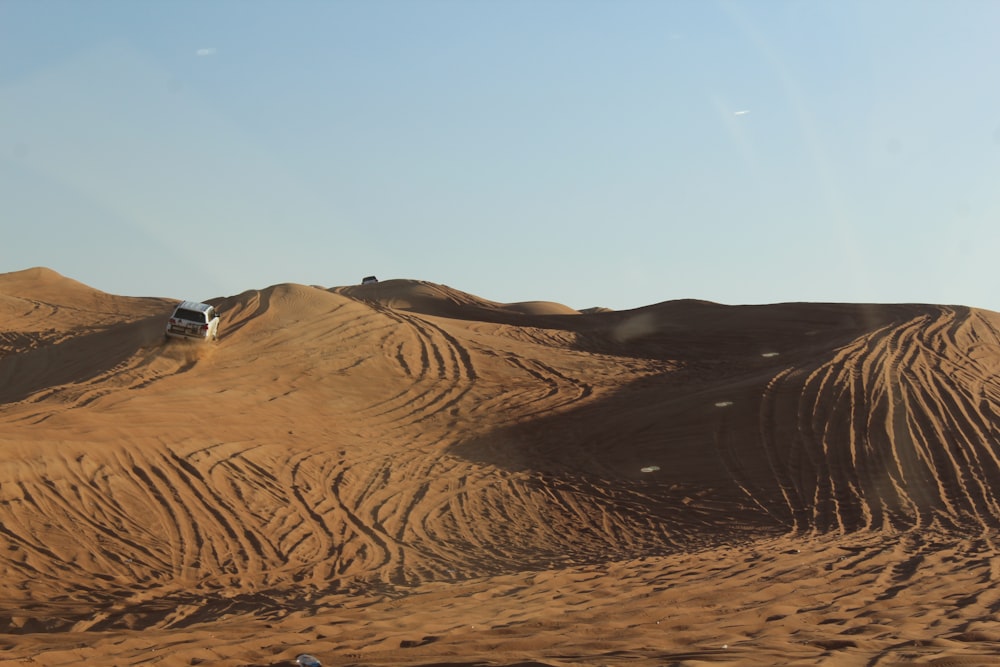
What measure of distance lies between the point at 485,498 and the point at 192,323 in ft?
46.2

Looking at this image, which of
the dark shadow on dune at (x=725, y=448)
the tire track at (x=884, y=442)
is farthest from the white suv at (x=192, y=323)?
the tire track at (x=884, y=442)

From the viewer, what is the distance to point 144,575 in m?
12.7

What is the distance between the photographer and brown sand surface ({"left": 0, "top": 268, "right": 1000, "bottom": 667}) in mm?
8609

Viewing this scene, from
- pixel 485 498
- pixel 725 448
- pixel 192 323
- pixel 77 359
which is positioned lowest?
pixel 485 498

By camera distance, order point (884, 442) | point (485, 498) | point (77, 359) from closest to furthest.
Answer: point (485, 498) → point (884, 442) → point (77, 359)

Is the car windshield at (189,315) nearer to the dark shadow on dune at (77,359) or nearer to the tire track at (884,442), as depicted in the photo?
the dark shadow on dune at (77,359)

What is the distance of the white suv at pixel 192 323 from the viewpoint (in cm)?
2830

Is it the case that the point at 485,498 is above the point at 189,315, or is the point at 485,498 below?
below

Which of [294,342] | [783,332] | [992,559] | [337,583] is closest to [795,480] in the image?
[992,559]

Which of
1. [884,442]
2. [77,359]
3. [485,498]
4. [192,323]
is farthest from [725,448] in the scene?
[77,359]

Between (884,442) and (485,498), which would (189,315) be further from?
(884,442)

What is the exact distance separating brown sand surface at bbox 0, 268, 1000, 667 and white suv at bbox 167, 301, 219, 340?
0.45m

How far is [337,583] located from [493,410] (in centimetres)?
1390

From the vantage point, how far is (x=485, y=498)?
18609 mm
